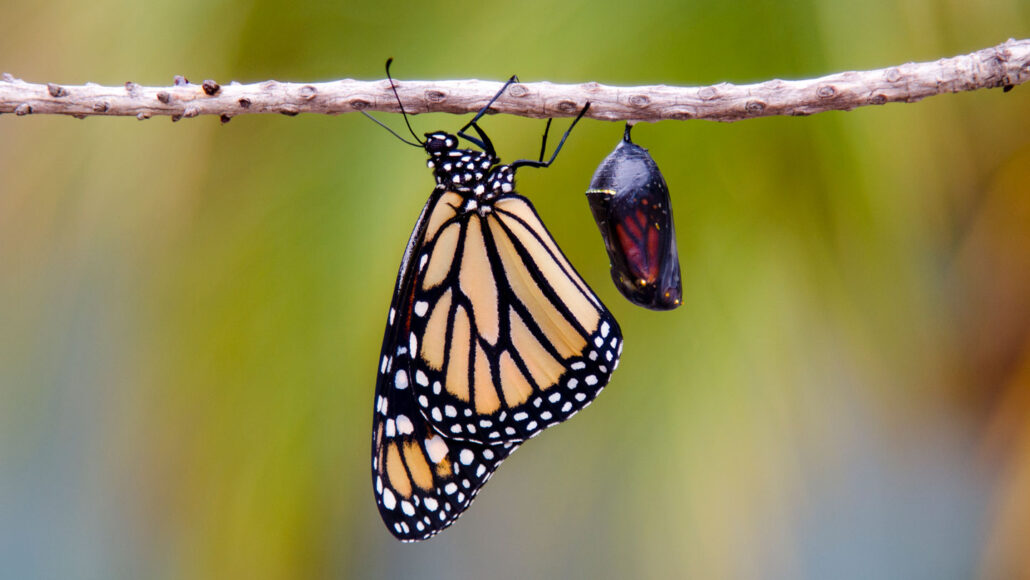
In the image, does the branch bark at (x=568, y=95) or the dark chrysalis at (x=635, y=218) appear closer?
the branch bark at (x=568, y=95)

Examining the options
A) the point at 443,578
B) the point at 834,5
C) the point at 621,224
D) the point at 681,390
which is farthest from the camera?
the point at 443,578

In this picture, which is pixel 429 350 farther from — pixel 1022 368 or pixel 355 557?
pixel 1022 368

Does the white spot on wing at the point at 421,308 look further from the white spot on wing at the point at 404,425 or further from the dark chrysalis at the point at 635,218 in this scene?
the dark chrysalis at the point at 635,218

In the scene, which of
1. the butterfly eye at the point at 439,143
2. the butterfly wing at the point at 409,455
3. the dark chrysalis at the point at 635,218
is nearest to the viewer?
the dark chrysalis at the point at 635,218

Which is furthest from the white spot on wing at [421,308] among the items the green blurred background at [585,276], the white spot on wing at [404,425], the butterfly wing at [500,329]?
the green blurred background at [585,276]

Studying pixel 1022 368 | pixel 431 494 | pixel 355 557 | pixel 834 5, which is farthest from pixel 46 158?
pixel 1022 368
